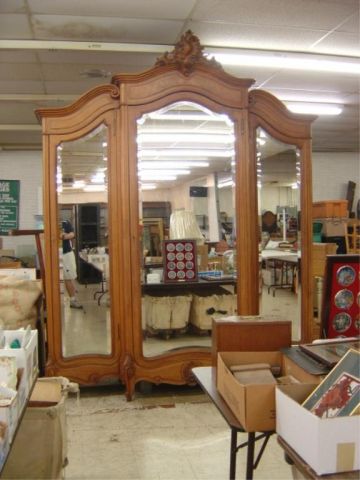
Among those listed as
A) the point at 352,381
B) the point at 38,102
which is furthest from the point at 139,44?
the point at 352,381

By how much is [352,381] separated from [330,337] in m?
0.71

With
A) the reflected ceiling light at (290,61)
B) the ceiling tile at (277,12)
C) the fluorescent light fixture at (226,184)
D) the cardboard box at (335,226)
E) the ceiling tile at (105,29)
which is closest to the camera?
the ceiling tile at (277,12)

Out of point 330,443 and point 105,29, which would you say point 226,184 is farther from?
point 330,443

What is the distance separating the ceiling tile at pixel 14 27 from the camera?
3477 mm

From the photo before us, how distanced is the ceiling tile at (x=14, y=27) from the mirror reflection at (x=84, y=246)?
3.19 ft

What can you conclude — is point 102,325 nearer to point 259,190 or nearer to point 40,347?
point 40,347

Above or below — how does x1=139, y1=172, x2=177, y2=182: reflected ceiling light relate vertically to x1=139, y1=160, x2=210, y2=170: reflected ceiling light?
below

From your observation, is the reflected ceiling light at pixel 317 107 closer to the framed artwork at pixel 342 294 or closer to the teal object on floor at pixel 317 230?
the teal object on floor at pixel 317 230

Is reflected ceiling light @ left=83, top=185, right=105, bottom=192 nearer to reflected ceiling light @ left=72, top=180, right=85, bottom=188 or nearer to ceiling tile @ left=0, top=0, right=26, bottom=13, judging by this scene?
reflected ceiling light @ left=72, top=180, right=85, bottom=188

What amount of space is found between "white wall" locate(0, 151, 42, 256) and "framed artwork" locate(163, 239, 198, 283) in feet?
15.3

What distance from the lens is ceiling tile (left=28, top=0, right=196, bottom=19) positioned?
332 cm

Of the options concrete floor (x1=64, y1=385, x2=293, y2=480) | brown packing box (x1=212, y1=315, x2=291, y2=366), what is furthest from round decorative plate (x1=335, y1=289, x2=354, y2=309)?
concrete floor (x1=64, y1=385, x2=293, y2=480)

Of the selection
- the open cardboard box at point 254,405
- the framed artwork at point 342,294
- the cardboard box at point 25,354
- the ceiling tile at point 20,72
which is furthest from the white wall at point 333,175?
the open cardboard box at point 254,405

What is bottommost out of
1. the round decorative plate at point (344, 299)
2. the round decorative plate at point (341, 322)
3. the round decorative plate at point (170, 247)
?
the round decorative plate at point (341, 322)
